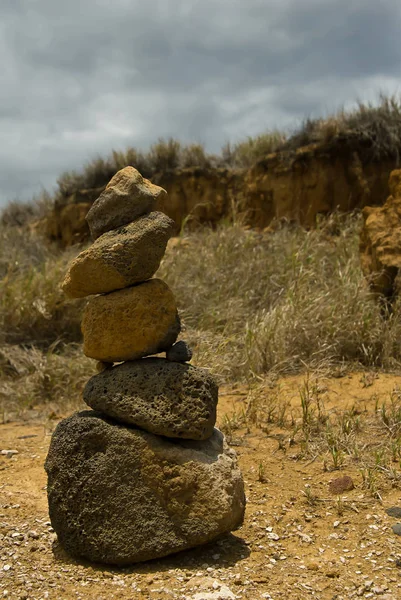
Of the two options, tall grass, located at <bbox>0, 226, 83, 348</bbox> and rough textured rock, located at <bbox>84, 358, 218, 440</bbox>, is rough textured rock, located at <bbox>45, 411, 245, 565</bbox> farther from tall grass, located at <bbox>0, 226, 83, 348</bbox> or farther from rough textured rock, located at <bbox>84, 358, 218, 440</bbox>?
tall grass, located at <bbox>0, 226, 83, 348</bbox>

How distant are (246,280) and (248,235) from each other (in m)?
1.37

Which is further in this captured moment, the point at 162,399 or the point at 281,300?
the point at 281,300

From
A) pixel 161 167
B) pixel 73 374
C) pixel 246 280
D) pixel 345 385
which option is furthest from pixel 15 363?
pixel 161 167

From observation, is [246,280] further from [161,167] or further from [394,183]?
[161,167]

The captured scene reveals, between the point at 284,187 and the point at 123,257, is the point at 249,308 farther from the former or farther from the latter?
the point at 123,257

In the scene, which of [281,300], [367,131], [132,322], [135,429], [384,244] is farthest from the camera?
[367,131]

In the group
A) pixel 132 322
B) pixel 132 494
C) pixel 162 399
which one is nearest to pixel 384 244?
pixel 132 322

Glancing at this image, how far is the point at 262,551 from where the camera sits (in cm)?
322

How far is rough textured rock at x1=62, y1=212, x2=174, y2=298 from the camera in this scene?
3338 millimetres

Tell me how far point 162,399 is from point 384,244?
3.98 metres

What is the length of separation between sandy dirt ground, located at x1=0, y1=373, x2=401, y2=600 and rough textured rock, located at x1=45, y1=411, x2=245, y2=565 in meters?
0.12

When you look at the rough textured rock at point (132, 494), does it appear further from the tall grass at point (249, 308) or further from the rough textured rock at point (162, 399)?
the tall grass at point (249, 308)

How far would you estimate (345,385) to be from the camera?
5438mm

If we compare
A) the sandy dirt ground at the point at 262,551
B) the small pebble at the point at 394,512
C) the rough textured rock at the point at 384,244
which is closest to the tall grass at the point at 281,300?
the rough textured rock at the point at 384,244
